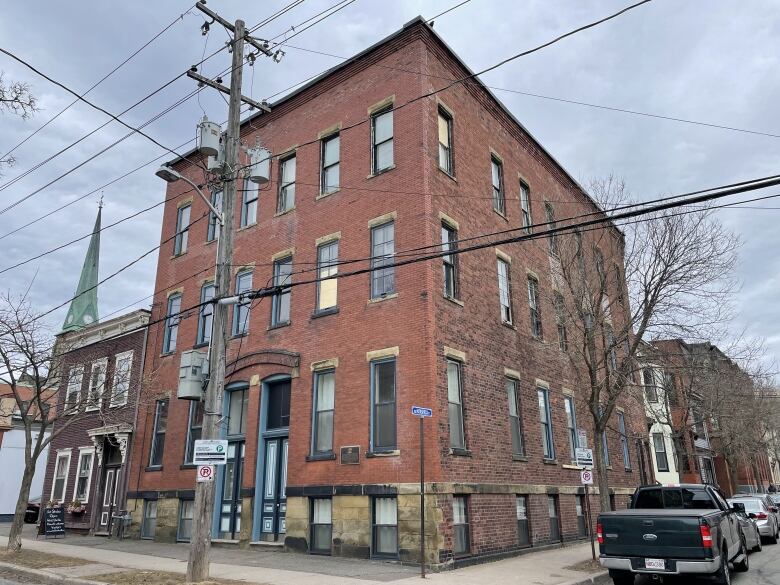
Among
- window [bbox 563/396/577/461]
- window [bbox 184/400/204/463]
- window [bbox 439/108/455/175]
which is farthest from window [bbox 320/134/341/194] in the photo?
window [bbox 563/396/577/461]

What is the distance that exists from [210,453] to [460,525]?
6247mm

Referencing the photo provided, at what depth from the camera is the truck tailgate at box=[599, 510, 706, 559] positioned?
31.7 ft

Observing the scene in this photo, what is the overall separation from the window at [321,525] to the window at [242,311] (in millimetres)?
6198

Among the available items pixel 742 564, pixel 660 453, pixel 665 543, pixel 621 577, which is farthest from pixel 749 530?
pixel 660 453

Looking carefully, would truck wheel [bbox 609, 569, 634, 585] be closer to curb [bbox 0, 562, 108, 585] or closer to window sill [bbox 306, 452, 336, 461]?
window sill [bbox 306, 452, 336, 461]

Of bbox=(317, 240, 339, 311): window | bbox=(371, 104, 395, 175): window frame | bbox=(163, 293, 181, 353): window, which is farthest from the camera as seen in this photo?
bbox=(163, 293, 181, 353): window

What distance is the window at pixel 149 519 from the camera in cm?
2009

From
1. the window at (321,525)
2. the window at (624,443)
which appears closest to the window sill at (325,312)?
the window at (321,525)

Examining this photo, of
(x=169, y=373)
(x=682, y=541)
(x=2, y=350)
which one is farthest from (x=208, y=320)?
(x=682, y=541)

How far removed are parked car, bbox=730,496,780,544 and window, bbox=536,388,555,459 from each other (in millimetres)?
6003

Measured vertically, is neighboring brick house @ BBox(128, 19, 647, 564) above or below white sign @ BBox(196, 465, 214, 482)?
above

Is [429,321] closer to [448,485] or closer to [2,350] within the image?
[448,485]

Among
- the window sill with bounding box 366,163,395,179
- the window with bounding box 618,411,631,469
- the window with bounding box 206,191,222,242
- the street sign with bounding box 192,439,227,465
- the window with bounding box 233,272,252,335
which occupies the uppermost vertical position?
the window with bounding box 206,191,222,242

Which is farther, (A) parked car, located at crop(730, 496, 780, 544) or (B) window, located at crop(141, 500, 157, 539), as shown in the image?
(B) window, located at crop(141, 500, 157, 539)
